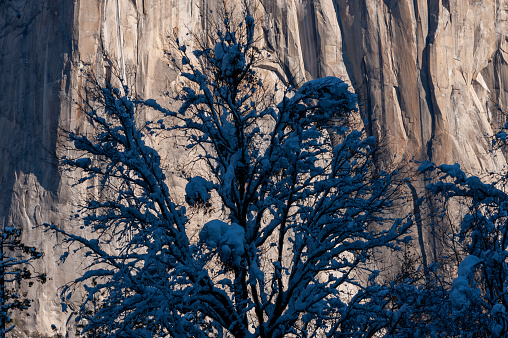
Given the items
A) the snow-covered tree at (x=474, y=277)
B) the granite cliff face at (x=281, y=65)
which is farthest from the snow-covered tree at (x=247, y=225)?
the granite cliff face at (x=281, y=65)

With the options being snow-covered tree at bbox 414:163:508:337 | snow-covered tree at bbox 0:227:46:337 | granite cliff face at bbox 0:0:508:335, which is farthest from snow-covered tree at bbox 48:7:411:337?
granite cliff face at bbox 0:0:508:335

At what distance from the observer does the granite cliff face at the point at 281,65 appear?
2803 centimetres

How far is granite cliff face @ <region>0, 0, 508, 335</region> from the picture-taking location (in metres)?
28.0

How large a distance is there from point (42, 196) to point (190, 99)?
68.9 ft

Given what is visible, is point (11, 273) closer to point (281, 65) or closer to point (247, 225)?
point (247, 225)

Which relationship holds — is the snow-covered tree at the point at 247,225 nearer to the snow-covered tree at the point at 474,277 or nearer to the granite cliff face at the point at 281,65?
the snow-covered tree at the point at 474,277

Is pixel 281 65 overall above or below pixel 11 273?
above

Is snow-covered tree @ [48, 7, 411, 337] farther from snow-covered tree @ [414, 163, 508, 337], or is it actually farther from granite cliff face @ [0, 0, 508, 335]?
granite cliff face @ [0, 0, 508, 335]

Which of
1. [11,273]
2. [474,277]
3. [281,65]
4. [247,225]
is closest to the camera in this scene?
[474,277]

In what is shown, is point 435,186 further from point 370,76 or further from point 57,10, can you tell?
point 370,76

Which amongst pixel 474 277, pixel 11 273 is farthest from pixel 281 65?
pixel 474 277

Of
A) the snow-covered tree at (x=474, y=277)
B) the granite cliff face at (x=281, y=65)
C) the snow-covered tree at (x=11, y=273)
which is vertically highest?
the granite cliff face at (x=281, y=65)

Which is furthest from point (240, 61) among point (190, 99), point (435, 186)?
point (435, 186)

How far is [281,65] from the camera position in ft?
111
